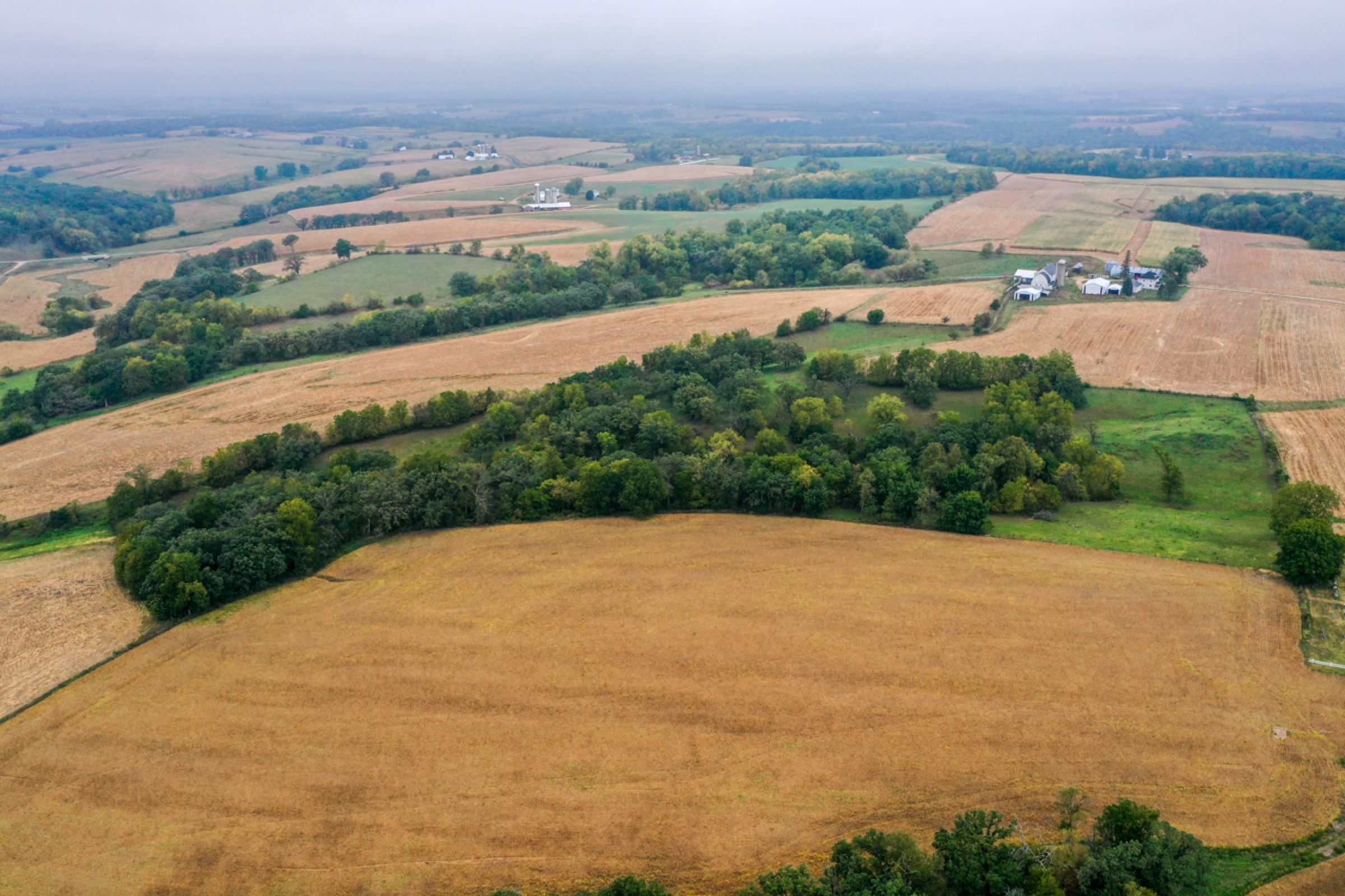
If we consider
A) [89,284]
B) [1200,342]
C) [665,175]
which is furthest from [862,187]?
[89,284]

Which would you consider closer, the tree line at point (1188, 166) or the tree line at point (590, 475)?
the tree line at point (590, 475)

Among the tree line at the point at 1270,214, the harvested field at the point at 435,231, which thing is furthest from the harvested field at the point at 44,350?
the tree line at the point at 1270,214

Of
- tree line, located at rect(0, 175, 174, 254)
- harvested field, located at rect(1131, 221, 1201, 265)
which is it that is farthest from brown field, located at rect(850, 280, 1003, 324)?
tree line, located at rect(0, 175, 174, 254)

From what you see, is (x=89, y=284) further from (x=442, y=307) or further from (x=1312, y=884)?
(x=1312, y=884)

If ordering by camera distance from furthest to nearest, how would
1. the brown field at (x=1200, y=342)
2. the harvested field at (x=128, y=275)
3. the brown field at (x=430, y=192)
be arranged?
the brown field at (x=430, y=192), the harvested field at (x=128, y=275), the brown field at (x=1200, y=342)

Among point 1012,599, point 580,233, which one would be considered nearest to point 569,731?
point 1012,599

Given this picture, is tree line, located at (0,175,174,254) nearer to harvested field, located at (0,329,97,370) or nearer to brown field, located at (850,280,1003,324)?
harvested field, located at (0,329,97,370)

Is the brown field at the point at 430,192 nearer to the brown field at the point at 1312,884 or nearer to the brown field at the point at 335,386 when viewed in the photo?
the brown field at the point at 335,386
